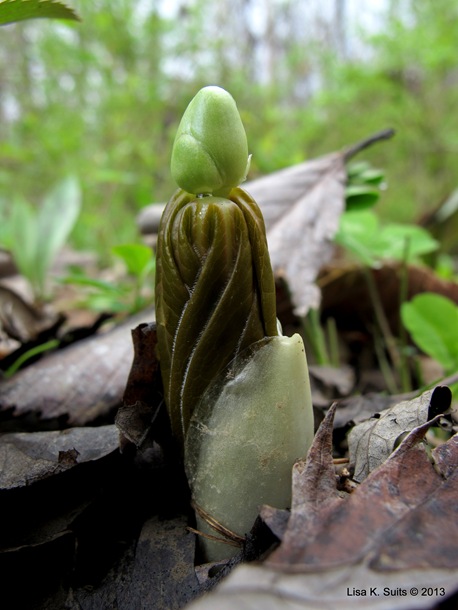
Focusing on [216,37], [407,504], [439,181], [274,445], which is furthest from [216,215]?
[439,181]

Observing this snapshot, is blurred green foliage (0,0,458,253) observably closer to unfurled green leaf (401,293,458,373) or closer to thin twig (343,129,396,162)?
thin twig (343,129,396,162)

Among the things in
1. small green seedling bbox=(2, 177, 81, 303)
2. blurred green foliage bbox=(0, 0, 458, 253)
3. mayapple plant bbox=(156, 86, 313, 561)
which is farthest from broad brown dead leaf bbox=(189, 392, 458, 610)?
blurred green foliage bbox=(0, 0, 458, 253)

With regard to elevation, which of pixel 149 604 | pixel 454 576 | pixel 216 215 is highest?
pixel 216 215

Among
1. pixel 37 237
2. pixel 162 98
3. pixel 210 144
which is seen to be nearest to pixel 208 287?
pixel 210 144

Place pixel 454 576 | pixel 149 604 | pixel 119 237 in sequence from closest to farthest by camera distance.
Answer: pixel 454 576
pixel 149 604
pixel 119 237

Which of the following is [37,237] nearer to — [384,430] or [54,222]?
[54,222]

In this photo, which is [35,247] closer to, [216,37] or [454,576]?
[454,576]
